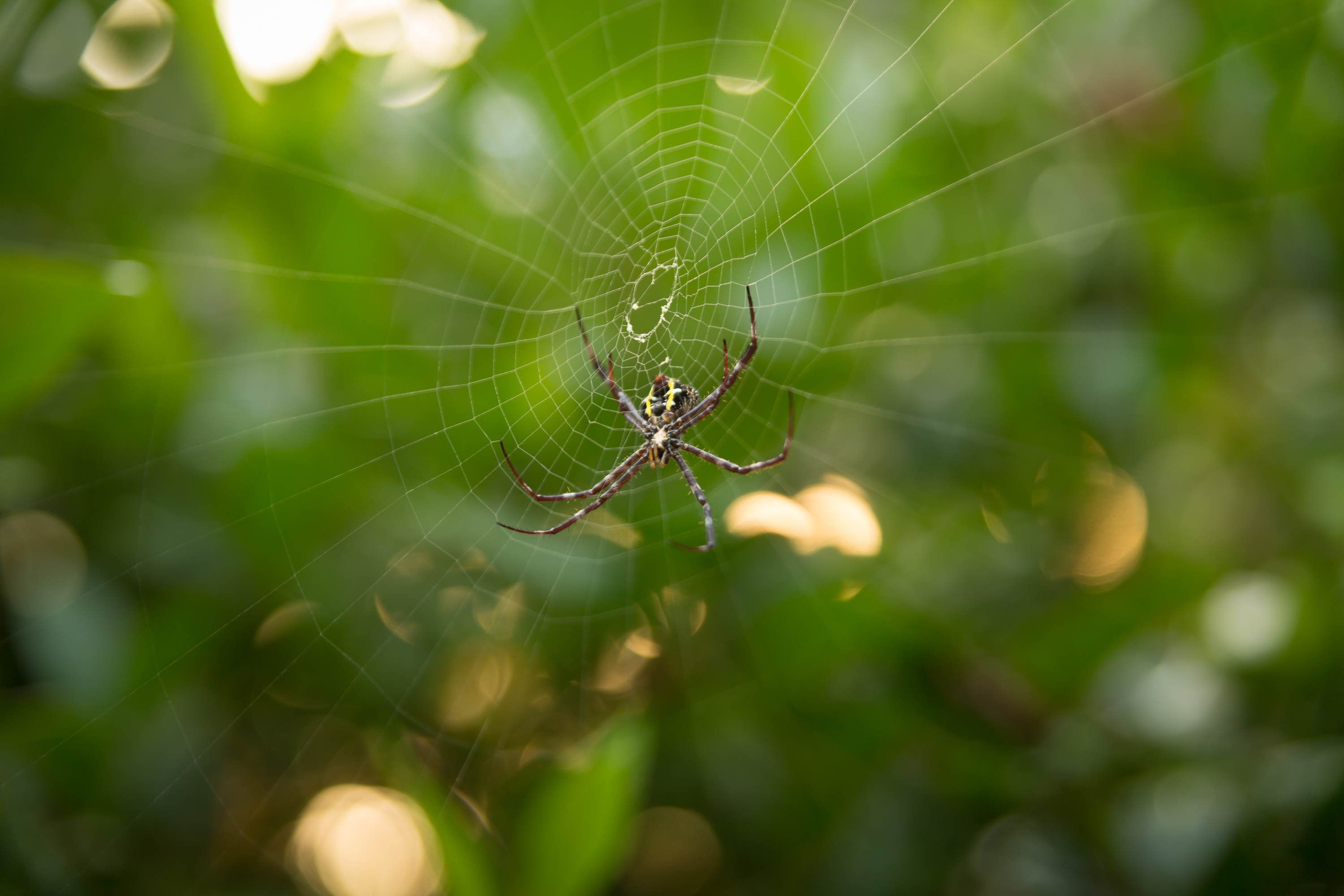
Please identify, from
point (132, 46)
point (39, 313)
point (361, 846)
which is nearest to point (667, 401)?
point (361, 846)

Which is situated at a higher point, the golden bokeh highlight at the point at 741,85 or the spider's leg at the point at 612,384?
the golden bokeh highlight at the point at 741,85

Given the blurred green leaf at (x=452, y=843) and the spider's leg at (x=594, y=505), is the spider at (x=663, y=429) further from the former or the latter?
the blurred green leaf at (x=452, y=843)

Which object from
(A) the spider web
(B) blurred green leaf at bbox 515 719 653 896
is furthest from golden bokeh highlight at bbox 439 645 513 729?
(B) blurred green leaf at bbox 515 719 653 896

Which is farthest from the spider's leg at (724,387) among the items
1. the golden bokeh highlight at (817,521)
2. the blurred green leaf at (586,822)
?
the blurred green leaf at (586,822)

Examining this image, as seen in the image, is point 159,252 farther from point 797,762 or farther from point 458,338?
point 797,762

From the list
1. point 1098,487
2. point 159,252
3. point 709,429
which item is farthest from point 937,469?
point 159,252

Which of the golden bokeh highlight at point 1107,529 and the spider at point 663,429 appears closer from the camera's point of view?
the golden bokeh highlight at point 1107,529

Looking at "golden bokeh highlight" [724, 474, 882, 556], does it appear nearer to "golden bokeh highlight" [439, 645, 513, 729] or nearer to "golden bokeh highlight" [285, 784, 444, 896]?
"golden bokeh highlight" [439, 645, 513, 729]
